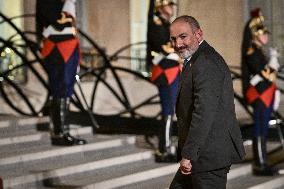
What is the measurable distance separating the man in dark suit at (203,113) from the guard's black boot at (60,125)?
141 inches

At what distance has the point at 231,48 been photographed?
581 inches

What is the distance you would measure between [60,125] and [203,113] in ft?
12.8

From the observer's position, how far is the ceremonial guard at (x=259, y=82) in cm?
786

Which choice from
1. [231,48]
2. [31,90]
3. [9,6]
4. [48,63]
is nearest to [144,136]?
[48,63]

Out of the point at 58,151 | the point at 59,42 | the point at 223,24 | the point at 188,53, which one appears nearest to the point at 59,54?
the point at 59,42

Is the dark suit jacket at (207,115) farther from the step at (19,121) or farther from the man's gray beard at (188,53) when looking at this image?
the step at (19,121)

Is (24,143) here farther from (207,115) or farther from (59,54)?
(207,115)

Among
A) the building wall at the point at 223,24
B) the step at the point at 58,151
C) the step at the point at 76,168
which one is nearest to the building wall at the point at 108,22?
the building wall at the point at 223,24

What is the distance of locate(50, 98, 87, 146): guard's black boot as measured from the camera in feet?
24.9

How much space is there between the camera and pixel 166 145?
25.7 ft

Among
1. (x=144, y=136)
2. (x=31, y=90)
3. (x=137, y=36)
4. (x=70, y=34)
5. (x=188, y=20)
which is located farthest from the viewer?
(x=137, y=36)

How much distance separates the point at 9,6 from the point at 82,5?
2.24 m

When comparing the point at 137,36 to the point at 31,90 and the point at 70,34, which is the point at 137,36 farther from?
the point at 70,34

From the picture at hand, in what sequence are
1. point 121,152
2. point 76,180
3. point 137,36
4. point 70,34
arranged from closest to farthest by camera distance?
point 76,180 < point 70,34 < point 121,152 < point 137,36
